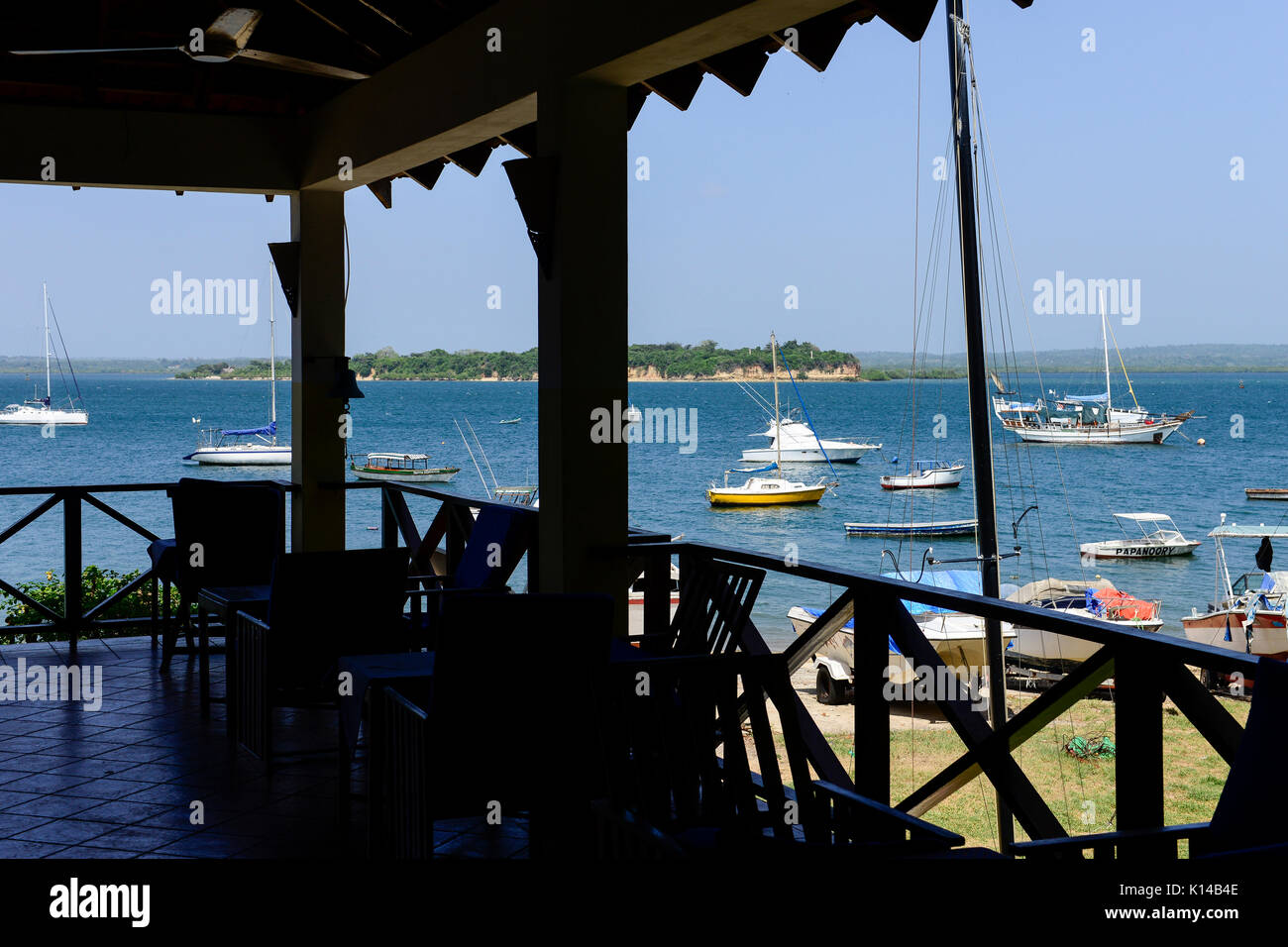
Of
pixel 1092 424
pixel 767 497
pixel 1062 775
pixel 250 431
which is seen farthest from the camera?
pixel 250 431

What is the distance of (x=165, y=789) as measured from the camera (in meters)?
3.94

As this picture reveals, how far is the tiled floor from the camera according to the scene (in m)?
3.42

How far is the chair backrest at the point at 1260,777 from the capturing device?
1.93m

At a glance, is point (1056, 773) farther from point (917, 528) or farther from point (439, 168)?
point (917, 528)

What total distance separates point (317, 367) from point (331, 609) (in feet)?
10.5

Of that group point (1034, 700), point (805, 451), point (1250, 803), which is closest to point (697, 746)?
point (1034, 700)

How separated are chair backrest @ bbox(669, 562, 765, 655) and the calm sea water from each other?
19894mm

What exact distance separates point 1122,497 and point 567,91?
38290 mm

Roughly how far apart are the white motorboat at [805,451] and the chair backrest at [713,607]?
39.1 m

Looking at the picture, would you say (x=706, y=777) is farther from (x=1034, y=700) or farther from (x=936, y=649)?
(x=936, y=649)

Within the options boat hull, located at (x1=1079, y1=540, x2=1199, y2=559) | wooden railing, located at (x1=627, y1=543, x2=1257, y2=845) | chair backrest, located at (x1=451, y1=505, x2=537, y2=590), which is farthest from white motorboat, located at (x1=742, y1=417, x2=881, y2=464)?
wooden railing, located at (x1=627, y1=543, x2=1257, y2=845)

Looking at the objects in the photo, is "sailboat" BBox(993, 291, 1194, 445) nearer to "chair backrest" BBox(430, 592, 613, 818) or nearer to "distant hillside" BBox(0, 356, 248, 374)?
"distant hillside" BBox(0, 356, 248, 374)

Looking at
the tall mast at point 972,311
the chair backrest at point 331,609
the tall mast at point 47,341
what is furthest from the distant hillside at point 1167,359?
the chair backrest at point 331,609
